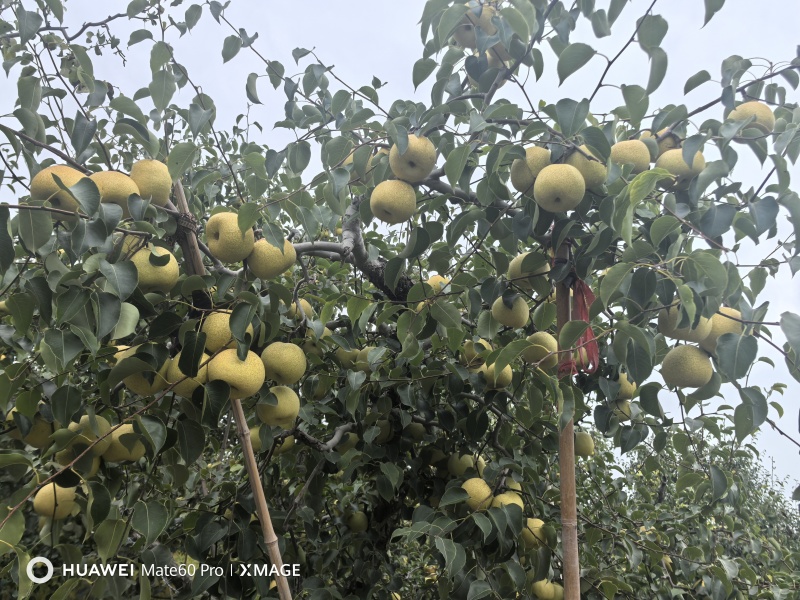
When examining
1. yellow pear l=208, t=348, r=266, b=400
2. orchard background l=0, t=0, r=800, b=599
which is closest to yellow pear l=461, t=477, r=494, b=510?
orchard background l=0, t=0, r=800, b=599

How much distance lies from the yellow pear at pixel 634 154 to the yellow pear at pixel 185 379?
107 cm

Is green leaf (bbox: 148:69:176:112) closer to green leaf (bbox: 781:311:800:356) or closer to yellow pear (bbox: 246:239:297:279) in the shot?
yellow pear (bbox: 246:239:297:279)

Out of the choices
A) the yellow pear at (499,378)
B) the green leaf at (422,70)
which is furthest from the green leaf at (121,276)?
the yellow pear at (499,378)

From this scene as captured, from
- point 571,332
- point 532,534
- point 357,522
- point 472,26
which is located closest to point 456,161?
point 571,332

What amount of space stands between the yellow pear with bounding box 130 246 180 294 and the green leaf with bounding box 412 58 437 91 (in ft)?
2.39

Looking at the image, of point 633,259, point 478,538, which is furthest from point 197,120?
point 478,538

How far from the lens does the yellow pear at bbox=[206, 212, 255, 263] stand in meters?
1.31

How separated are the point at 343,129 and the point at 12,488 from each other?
184 cm

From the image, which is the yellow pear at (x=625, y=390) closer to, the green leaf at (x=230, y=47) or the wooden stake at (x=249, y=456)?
the wooden stake at (x=249, y=456)

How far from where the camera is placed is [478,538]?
1.62m

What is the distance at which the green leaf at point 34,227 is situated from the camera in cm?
106

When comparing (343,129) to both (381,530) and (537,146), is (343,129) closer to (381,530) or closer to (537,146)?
(537,146)

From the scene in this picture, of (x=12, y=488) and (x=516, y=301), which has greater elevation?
(x=516, y=301)

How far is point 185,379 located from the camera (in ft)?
4.05
